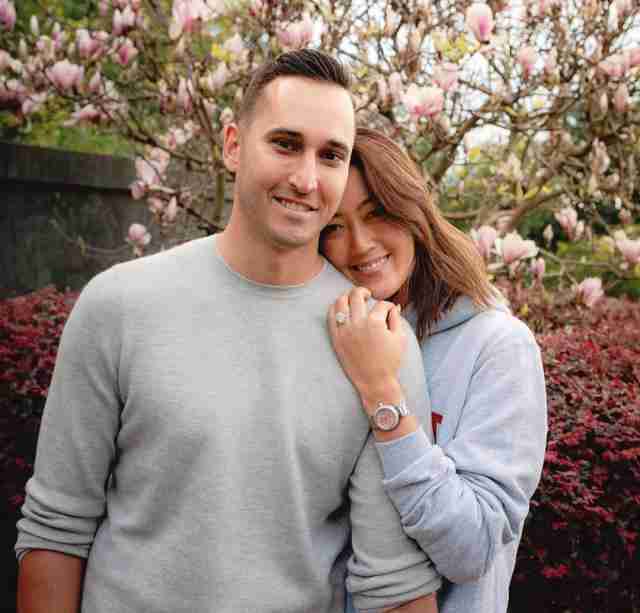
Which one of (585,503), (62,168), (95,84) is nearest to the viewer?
(585,503)

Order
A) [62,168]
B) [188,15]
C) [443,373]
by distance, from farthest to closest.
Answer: [62,168]
[188,15]
[443,373]

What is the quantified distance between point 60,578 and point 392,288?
3.65 feet

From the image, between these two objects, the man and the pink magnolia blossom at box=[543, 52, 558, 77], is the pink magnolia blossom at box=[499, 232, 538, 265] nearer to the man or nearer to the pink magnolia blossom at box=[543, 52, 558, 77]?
the pink magnolia blossom at box=[543, 52, 558, 77]

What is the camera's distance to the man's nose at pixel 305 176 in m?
1.75

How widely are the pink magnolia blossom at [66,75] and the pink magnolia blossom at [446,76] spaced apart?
1.74 m

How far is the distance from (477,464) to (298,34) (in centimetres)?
233

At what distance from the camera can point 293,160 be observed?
1.78 m

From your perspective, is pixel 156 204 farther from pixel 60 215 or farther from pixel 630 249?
pixel 630 249

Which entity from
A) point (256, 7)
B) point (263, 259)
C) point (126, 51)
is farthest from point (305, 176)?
point (126, 51)

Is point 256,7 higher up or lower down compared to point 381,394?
higher up

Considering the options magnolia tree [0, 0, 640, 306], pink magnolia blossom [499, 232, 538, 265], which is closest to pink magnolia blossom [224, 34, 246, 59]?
magnolia tree [0, 0, 640, 306]

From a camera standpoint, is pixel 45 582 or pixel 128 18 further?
pixel 128 18

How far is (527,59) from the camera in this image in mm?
3400

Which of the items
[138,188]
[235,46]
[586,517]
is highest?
[235,46]
